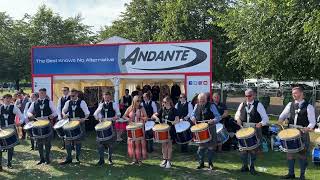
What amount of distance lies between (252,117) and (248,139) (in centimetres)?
59

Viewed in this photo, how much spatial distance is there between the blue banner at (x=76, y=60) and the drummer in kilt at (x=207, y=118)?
534cm

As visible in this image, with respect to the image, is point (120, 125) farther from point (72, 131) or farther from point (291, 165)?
point (291, 165)

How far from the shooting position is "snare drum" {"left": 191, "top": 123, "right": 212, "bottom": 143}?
9.81 metres

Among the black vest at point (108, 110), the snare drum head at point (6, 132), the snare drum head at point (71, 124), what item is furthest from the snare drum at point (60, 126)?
the snare drum head at point (6, 132)

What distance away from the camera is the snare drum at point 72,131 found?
10.6 meters

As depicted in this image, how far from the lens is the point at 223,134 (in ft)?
37.6

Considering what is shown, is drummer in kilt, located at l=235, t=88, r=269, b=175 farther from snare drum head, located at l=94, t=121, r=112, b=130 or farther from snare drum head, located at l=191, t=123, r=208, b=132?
snare drum head, located at l=94, t=121, r=112, b=130

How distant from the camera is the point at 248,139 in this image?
30.1 feet

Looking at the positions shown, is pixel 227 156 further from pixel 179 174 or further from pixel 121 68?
pixel 121 68

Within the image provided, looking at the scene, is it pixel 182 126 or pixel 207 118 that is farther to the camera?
pixel 182 126

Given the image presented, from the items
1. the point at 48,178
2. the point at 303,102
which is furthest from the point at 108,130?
Answer: the point at 303,102

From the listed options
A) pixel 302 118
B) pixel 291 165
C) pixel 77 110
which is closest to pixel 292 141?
pixel 302 118

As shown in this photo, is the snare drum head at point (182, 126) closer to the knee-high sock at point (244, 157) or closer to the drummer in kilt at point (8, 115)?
the knee-high sock at point (244, 157)

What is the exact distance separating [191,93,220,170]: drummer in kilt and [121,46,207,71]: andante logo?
3847 millimetres
